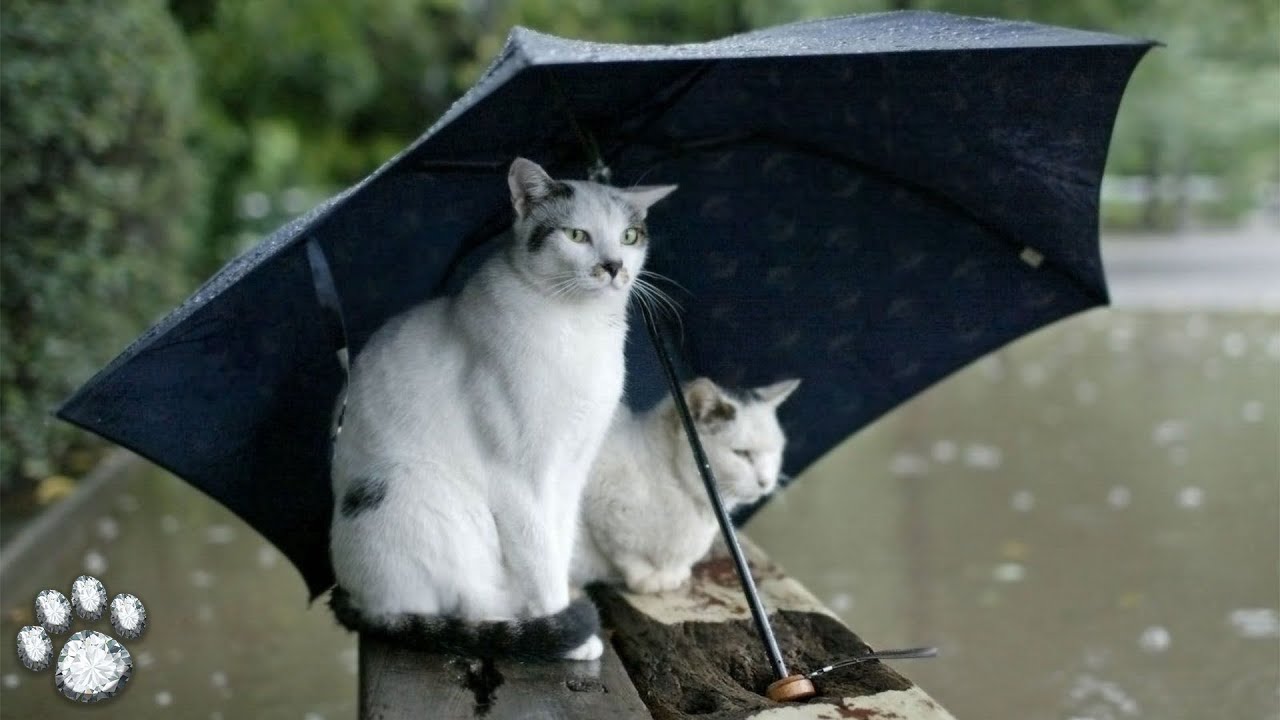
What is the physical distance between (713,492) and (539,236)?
65 centimetres

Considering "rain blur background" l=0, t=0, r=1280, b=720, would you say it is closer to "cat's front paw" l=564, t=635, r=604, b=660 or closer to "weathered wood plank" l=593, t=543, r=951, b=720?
"weathered wood plank" l=593, t=543, r=951, b=720

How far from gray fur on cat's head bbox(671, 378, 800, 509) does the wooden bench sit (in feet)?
0.87

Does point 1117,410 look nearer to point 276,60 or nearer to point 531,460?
A: point 531,460

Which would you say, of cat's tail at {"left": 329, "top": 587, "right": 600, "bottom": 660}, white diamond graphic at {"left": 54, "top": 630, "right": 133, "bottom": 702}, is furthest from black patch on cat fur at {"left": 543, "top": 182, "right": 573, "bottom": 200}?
white diamond graphic at {"left": 54, "top": 630, "right": 133, "bottom": 702}

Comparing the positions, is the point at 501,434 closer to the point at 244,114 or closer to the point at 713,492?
the point at 713,492

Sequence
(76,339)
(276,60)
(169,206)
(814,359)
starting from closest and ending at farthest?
(814,359) → (76,339) → (169,206) → (276,60)

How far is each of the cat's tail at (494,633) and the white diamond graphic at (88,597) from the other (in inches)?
22.0

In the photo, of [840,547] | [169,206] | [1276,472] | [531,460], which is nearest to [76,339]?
[169,206]

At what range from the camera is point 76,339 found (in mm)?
6461

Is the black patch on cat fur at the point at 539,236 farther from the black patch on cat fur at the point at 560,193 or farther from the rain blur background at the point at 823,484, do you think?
the rain blur background at the point at 823,484

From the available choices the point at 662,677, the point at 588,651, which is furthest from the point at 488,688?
the point at 662,677

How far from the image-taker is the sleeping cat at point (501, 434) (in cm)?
240

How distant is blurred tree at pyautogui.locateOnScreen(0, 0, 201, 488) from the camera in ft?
19.3

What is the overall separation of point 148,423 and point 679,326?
114 cm
